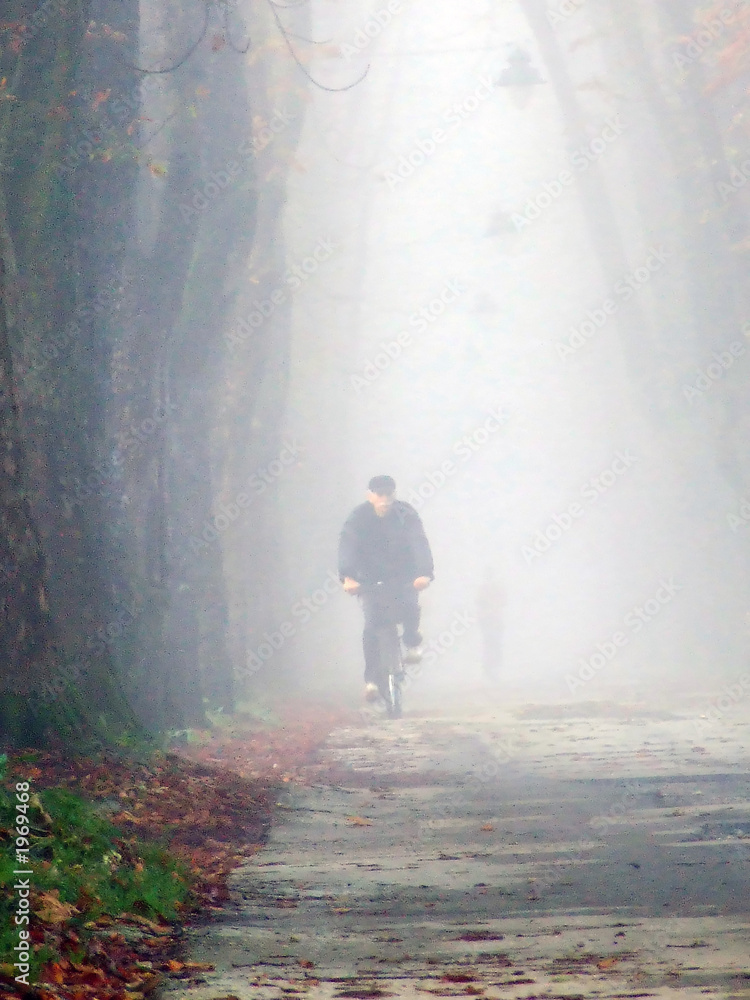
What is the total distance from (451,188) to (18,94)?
58003mm

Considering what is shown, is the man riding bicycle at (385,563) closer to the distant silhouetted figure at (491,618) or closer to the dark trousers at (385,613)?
the dark trousers at (385,613)

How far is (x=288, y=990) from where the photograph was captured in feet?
14.5

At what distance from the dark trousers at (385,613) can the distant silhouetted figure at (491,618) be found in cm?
1321

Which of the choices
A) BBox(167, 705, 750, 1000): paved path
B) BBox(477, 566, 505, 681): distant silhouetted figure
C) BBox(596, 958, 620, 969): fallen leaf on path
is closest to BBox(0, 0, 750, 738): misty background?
BBox(477, 566, 505, 681): distant silhouetted figure

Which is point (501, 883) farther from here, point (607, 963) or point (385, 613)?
point (385, 613)

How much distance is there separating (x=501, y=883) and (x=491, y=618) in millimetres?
22715

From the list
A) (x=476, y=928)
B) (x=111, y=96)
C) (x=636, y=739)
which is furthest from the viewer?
(x=636, y=739)

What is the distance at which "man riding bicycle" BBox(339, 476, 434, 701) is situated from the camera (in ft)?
49.2

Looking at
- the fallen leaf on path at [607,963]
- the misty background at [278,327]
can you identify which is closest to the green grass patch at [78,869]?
the fallen leaf on path at [607,963]

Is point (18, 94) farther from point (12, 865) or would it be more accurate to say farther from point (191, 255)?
point (12, 865)

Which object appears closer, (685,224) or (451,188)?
(685,224)

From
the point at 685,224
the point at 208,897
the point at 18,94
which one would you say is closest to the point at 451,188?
the point at 685,224

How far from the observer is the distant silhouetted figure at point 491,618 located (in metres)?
28.6

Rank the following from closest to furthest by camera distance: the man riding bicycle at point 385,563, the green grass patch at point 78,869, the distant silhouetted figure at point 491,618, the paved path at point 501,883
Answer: the paved path at point 501,883, the green grass patch at point 78,869, the man riding bicycle at point 385,563, the distant silhouetted figure at point 491,618
